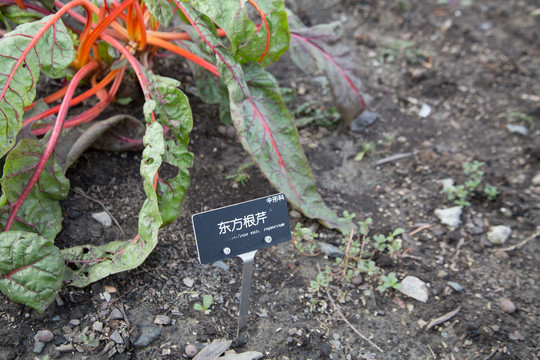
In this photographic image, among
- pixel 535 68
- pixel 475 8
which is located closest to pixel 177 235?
pixel 535 68

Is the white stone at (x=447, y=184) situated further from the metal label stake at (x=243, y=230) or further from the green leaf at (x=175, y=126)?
the green leaf at (x=175, y=126)

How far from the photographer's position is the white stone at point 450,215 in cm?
263

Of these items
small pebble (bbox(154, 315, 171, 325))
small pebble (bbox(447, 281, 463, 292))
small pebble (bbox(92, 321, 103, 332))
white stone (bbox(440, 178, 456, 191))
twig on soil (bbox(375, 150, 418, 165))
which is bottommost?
small pebble (bbox(447, 281, 463, 292))

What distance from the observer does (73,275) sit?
6.46 ft

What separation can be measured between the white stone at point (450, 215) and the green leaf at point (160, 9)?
1695 mm

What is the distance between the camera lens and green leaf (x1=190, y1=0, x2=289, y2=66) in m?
1.92

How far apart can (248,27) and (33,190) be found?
3.66ft

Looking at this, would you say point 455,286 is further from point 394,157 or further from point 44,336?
point 44,336

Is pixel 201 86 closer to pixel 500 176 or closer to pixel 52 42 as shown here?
pixel 52 42

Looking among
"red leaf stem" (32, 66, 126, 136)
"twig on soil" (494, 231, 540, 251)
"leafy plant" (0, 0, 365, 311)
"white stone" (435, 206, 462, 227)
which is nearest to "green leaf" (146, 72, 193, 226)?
"leafy plant" (0, 0, 365, 311)

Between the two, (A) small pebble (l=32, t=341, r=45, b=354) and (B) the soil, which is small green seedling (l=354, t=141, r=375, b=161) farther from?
(A) small pebble (l=32, t=341, r=45, b=354)

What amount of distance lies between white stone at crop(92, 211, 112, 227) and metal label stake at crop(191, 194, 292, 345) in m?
0.76

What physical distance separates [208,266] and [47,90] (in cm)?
147

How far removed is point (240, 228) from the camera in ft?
5.82
